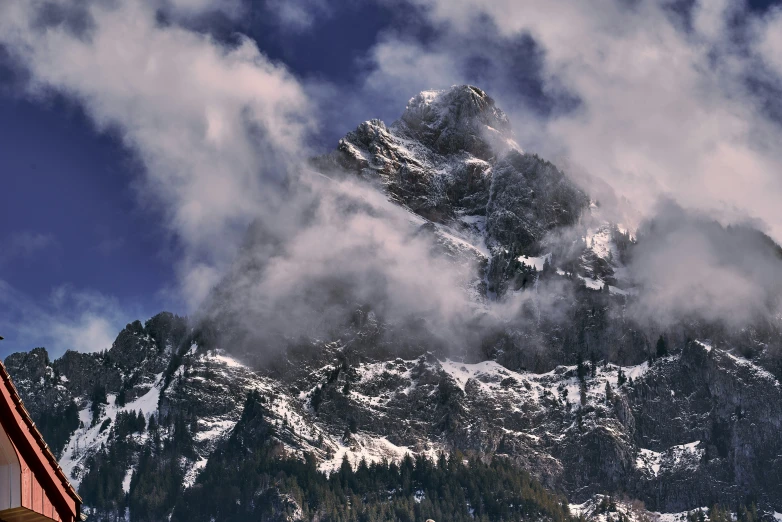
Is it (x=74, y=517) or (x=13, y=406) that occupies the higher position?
(x=13, y=406)

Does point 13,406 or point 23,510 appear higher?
point 13,406

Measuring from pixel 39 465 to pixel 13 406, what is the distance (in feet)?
1.67

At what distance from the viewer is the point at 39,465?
8.66 meters

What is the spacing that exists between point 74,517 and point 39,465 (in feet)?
1.79

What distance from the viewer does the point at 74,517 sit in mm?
8891

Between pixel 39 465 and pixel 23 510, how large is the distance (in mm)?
386

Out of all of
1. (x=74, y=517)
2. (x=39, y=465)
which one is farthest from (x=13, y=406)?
(x=74, y=517)

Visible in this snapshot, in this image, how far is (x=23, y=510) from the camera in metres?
8.41

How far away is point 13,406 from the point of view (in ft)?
28.0

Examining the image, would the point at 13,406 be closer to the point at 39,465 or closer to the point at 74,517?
the point at 39,465
